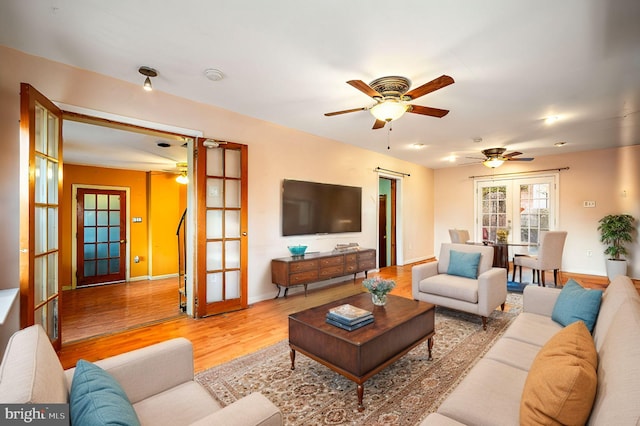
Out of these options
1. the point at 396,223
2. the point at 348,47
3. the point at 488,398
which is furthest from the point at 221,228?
the point at 396,223

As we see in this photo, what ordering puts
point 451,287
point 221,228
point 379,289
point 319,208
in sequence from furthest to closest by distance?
point 319,208, point 221,228, point 451,287, point 379,289

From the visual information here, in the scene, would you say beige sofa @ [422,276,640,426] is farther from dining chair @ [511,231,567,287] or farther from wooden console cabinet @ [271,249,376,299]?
dining chair @ [511,231,567,287]

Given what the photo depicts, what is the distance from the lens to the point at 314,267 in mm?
4594

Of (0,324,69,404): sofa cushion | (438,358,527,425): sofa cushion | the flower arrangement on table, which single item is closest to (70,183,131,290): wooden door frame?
(0,324,69,404): sofa cushion

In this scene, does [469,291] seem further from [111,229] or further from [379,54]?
[111,229]

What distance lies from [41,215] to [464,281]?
4.30 meters

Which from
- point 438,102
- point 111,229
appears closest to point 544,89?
point 438,102

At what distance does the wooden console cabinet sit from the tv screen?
0.51 meters

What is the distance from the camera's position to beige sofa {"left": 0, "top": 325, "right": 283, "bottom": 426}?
88cm

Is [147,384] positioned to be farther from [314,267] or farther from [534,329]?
[314,267]

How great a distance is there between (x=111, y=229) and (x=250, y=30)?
5739 mm

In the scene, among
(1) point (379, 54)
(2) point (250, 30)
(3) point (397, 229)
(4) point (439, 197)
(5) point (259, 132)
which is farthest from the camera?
(4) point (439, 197)

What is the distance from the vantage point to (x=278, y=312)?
12.6 feet

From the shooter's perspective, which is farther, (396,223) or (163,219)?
(396,223)
